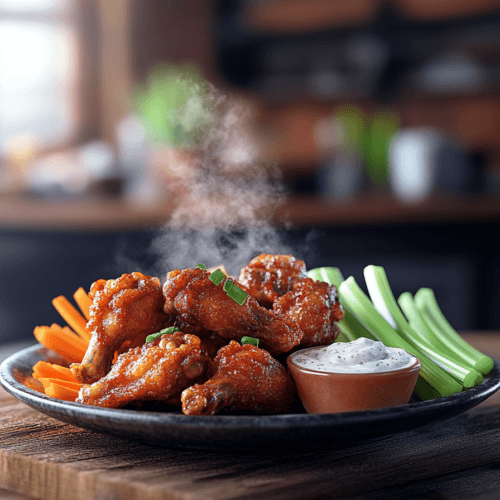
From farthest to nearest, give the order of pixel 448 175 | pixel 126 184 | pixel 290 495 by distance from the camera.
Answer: pixel 126 184
pixel 448 175
pixel 290 495

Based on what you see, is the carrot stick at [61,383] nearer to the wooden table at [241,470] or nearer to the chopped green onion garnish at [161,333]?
the wooden table at [241,470]

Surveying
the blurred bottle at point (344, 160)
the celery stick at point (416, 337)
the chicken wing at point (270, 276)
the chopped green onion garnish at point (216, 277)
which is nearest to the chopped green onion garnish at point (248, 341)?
the chopped green onion garnish at point (216, 277)

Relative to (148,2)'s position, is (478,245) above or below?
below

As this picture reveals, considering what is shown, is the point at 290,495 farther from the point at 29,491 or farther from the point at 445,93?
the point at 445,93

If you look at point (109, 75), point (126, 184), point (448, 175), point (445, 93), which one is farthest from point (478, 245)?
point (109, 75)

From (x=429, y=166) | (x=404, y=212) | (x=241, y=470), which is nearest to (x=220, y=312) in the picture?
(x=241, y=470)

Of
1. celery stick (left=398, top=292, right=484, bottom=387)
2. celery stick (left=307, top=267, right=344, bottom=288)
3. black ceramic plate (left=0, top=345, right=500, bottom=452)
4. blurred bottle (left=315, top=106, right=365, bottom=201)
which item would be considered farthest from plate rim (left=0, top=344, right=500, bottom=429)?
blurred bottle (left=315, top=106, right=365, bottom=201)
